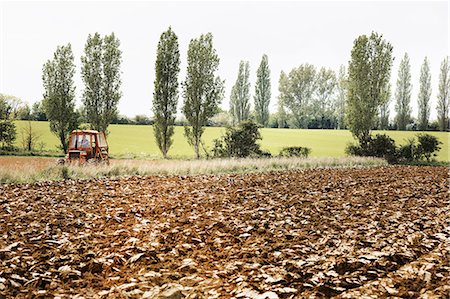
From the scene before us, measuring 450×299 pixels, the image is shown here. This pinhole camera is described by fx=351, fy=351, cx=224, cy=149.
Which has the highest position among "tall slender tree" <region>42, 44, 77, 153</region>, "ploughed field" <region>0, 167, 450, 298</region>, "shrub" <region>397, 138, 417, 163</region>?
"tall slender tree" <region>42, 44, 77, 153</region>

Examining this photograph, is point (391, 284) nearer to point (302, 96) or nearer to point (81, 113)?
point (81, 113)

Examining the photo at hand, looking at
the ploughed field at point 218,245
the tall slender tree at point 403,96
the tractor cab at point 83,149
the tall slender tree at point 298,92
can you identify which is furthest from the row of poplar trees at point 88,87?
the tall slender tree at point 403,96

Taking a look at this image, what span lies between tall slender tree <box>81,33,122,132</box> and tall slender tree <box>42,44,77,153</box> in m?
1.54

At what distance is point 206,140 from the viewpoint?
34.0 metres

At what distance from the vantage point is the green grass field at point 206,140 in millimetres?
28797

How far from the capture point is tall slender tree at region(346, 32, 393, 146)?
23.8 m

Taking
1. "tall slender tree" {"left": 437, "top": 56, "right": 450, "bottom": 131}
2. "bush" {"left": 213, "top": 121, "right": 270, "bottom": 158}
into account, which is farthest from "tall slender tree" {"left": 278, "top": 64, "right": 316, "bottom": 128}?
"bush" {"left": 213, "top": 121, "right": 270, "bottom": 158}

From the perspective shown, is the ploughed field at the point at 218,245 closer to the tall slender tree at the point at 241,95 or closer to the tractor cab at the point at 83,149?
the tractor cab at the point at 83,149

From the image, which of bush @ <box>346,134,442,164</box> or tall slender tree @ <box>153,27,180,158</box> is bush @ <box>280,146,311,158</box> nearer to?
bush @ <box>346,134,442,164</box>

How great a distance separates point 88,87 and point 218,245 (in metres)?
20.8

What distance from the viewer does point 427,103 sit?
41719mm

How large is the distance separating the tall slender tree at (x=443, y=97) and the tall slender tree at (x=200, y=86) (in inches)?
1228

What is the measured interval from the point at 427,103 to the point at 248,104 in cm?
2160

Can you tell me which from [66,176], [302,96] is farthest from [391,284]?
[302,96]
